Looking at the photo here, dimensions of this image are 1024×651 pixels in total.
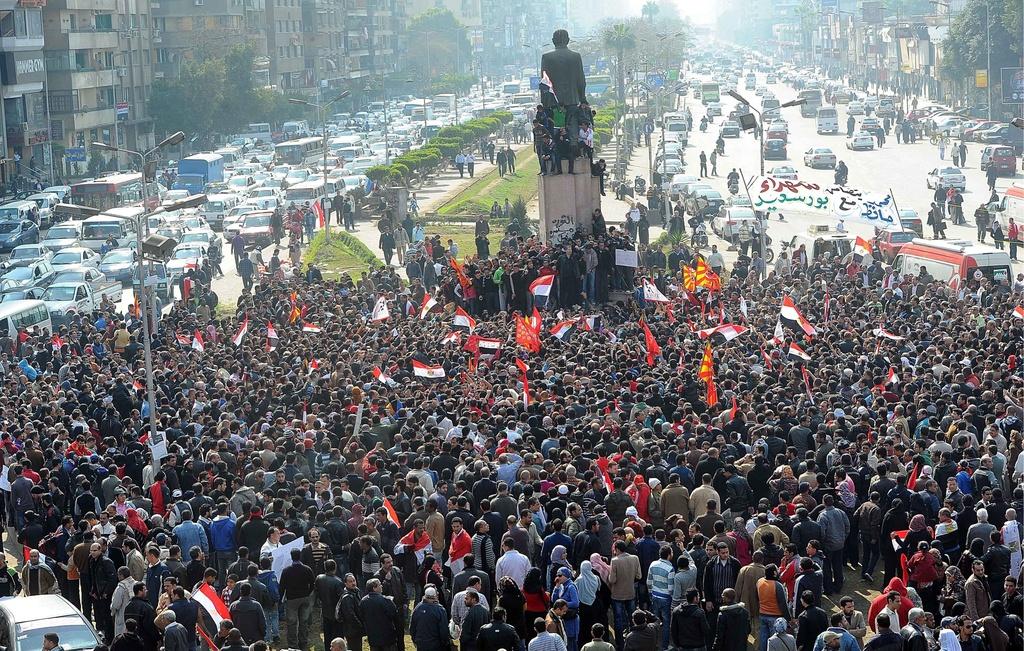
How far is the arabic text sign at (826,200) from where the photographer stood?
3731cm

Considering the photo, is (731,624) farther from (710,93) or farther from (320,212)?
(710,93)

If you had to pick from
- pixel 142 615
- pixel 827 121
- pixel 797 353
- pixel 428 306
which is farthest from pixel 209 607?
pixel 827 121

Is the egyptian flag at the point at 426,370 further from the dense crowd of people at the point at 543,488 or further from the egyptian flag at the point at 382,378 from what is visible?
the egyptian flag at the point at 382,378

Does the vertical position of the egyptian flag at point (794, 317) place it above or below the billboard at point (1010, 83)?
below

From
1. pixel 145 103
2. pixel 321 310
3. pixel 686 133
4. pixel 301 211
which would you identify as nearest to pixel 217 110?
pixel 145 103

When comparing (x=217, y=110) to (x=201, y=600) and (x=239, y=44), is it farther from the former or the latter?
(x=201, y=600)

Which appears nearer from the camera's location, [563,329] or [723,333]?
[723,333]

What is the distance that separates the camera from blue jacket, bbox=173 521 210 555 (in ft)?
54.5

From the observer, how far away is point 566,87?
33.1 metres

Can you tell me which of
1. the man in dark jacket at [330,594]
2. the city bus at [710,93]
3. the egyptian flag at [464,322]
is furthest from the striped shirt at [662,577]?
the city bus at [710,93]

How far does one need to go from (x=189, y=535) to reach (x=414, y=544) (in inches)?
90.6

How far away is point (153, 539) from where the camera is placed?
1684cm

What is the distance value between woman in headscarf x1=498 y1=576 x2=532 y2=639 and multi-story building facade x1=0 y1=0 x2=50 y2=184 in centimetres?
6102

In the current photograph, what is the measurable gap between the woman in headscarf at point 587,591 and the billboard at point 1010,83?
80320 mm
